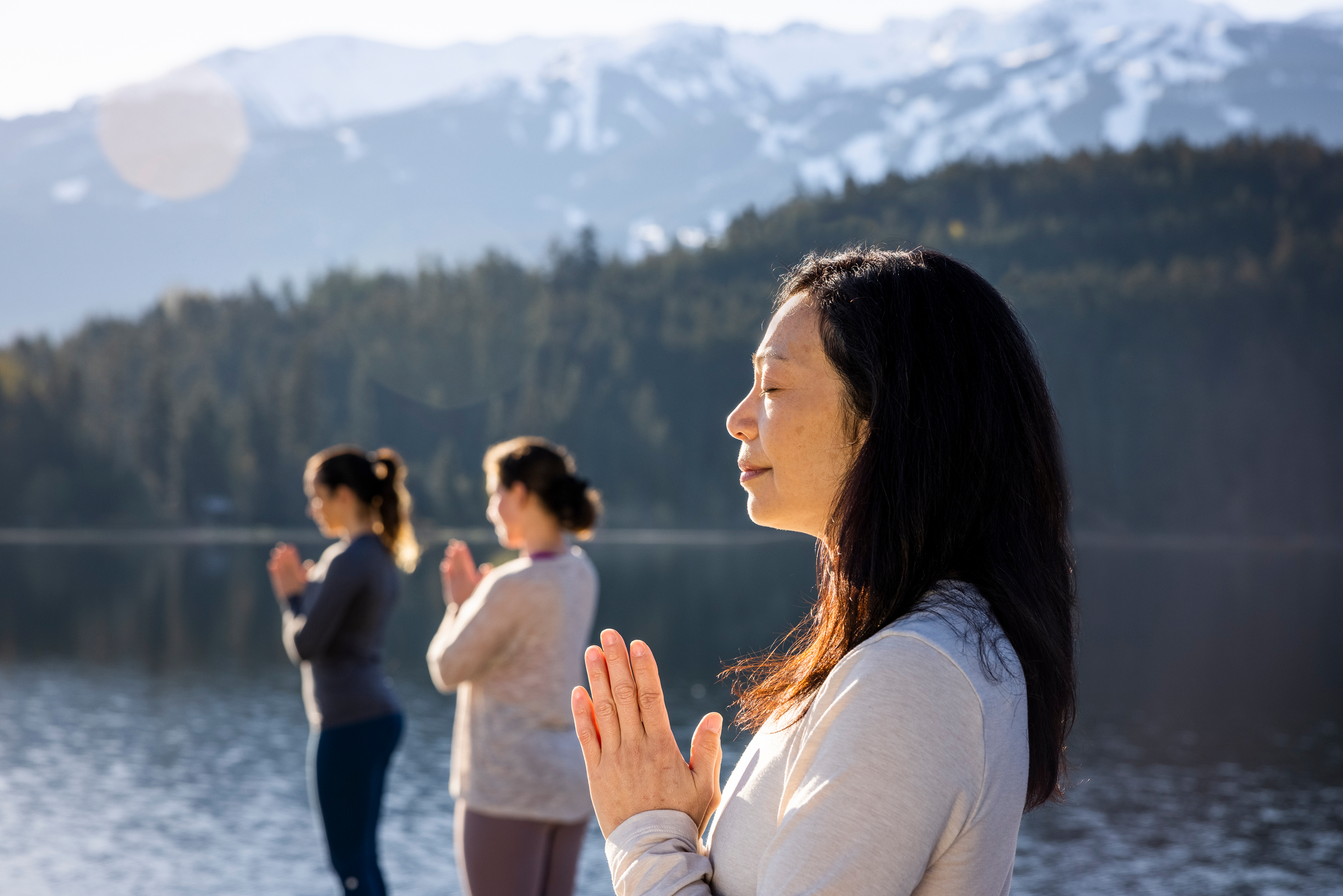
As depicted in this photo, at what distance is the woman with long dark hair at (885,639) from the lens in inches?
45.5

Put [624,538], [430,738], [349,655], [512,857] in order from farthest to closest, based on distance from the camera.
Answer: [624,538], [430,738], [349,655], [512,857]

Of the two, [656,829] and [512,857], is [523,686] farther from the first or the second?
[656,829]

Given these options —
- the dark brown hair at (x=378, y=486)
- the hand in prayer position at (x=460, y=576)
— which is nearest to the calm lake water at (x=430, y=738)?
the hand in prayer position at (x=460, y=576)

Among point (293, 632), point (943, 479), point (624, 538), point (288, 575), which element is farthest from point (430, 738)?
point (624, 538)

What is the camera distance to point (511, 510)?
4027 millimetres

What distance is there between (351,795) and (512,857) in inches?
30.5

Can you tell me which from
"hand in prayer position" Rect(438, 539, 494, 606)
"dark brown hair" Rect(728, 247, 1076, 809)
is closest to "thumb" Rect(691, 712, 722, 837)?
"dark brown hair" Rect(728, 247, 1076, 809)

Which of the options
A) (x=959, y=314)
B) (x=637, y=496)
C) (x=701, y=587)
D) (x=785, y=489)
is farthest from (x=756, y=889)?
(x=637, y=496)

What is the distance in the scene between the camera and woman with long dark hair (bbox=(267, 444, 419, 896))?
4262mm

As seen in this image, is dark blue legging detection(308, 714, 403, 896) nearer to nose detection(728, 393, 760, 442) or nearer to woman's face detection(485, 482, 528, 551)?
woman's face detection(485, 482, 528, 551)

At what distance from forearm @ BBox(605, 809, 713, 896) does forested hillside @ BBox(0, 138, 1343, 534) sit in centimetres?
6882

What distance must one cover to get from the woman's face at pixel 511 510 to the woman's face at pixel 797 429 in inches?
104

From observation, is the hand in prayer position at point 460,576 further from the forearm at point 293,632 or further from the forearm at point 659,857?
the forearm at point 659,857

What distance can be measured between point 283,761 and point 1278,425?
2741 inches
